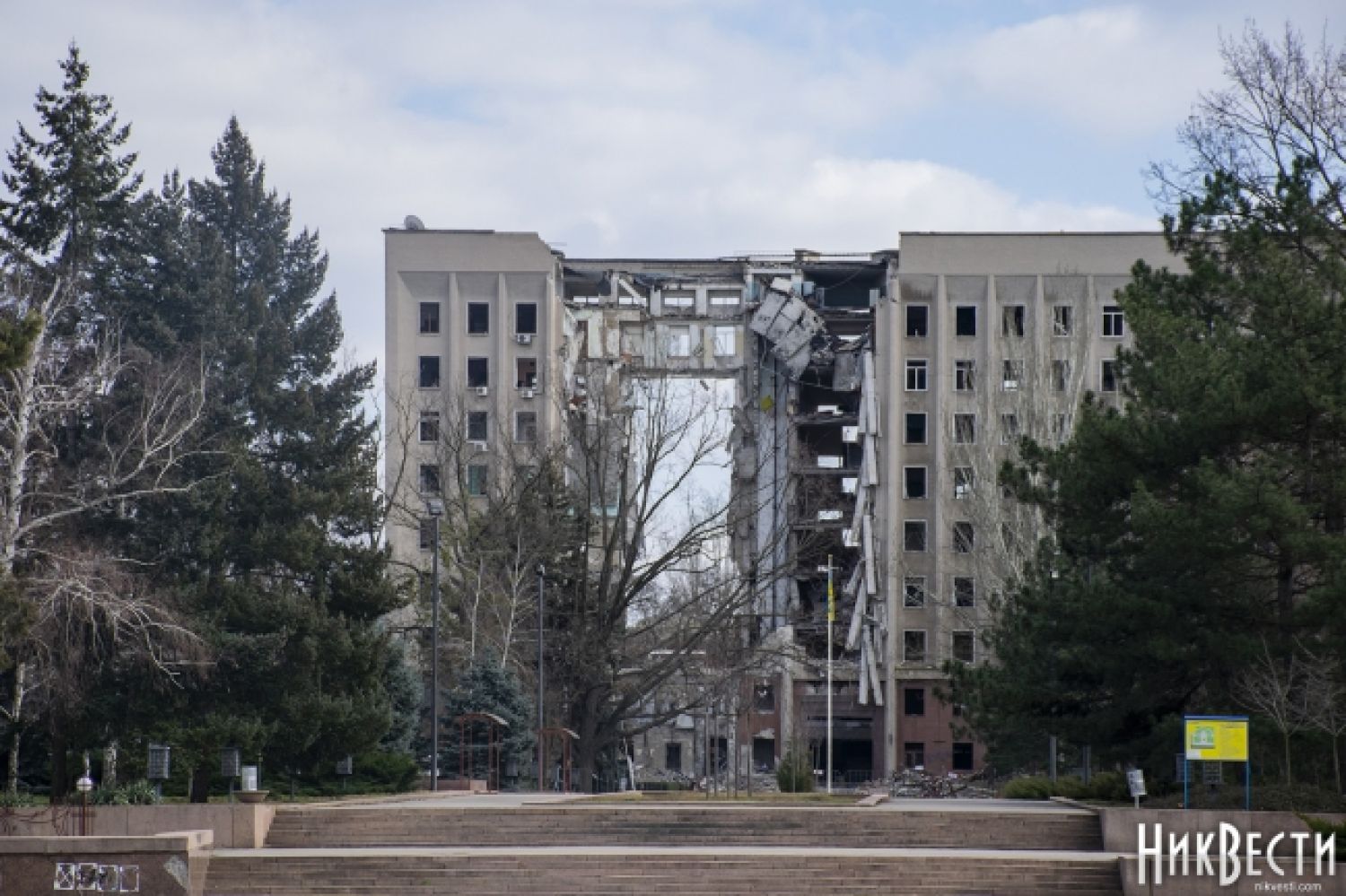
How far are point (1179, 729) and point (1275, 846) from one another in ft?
19.6

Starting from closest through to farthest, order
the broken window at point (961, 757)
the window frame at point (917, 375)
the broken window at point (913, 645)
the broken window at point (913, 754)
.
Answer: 1. the broken window at point (961, 757)
2. the broken window at point (913, 754)
3. the broken window at point (913, 645)
4. the window frame at point (917, 375)

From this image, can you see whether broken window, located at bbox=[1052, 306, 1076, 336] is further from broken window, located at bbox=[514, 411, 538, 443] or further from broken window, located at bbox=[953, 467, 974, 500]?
broken window, located at bbox=[514, 411, 538, 443]

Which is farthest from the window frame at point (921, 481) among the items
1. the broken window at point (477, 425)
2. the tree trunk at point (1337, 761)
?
the tree trunk at point (1337, 761)

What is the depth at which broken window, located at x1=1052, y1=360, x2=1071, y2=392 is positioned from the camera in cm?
5772

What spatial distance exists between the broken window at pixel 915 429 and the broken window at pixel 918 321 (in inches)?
134

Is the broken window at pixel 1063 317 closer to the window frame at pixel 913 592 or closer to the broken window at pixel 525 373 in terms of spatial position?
the window frame at pixel 913 592

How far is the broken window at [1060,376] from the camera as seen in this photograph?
→ 5772 cm

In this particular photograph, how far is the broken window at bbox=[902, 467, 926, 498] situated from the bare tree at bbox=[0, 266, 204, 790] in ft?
136

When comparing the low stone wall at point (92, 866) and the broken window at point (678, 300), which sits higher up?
the broken window at point (678, 300)

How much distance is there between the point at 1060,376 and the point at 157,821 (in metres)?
36.8

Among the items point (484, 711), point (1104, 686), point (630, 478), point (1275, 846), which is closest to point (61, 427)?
point (484, 711)

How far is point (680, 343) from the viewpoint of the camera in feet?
283

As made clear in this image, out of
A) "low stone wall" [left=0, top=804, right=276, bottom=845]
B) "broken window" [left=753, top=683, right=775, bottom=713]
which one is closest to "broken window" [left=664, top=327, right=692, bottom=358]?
"broken window" [left=753, top=683, right=775, bottom=713]

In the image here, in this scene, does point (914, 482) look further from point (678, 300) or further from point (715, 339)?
point (678, 300)
